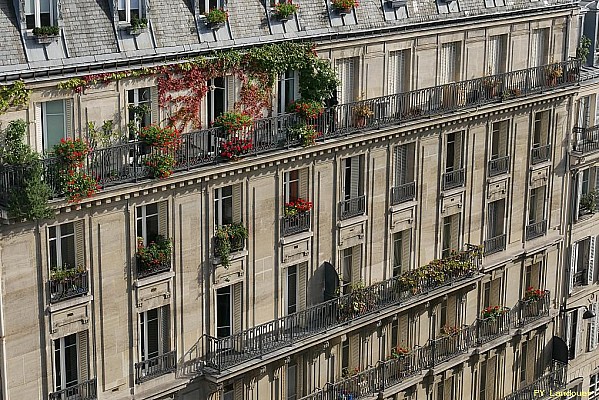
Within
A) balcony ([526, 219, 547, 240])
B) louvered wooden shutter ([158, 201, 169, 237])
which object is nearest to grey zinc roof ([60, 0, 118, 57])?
louvered wooden shutter ([158, 201, 169, 237])

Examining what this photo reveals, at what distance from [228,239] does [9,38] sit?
10.2 metres

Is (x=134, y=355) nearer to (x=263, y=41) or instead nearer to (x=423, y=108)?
(x=263, y=41)

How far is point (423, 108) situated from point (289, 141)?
7.76m

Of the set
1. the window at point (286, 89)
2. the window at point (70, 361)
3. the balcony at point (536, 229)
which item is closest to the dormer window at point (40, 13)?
the window at point (70, 361)

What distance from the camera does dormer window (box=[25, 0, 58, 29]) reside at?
32.9 metres

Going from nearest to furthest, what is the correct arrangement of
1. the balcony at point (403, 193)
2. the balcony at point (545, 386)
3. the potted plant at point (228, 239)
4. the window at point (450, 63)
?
the potted plant at point (228, 239) → the balcony at point (403, 193) → the window at point (450, 63) → the balcony at point (545, 386)

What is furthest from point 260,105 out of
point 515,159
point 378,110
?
point 515,159

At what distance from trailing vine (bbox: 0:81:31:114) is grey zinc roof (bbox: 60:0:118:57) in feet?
6.18

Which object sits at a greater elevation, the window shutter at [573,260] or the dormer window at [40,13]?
the dormer window at [40,13]

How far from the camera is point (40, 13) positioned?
109ft

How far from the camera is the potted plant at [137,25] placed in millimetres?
35188

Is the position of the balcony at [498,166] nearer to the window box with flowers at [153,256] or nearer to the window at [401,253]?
the window at [401,253]

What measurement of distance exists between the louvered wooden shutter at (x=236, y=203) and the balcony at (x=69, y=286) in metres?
6.15

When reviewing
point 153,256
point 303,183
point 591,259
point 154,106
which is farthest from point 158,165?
point 591,259
